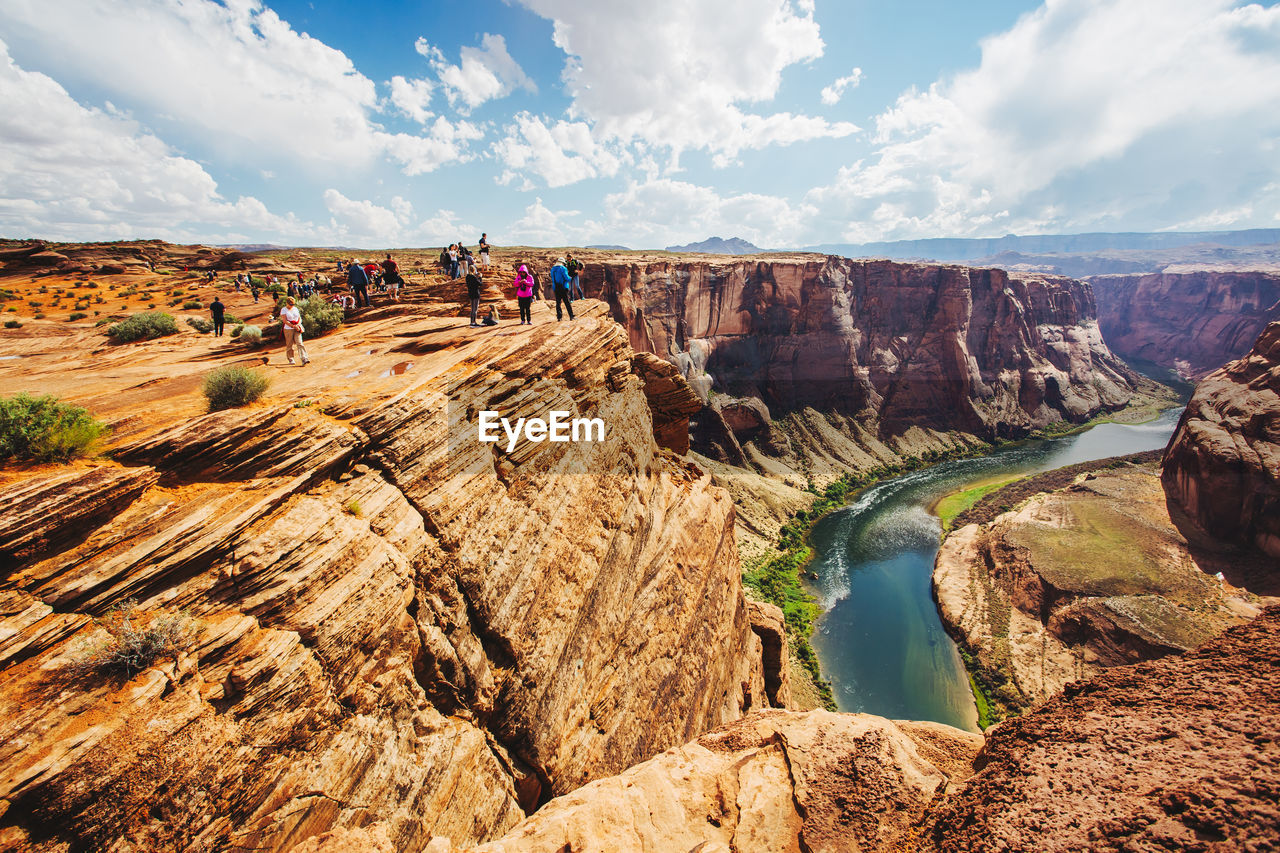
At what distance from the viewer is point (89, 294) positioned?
34625mm

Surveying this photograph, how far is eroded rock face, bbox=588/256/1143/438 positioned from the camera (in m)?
86.7

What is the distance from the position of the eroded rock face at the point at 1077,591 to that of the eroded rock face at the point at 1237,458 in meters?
2.83

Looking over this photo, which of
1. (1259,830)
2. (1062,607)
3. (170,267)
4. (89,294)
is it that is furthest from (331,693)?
(170,267)

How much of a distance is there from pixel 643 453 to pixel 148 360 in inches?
759

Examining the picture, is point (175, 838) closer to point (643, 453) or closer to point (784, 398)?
point (643, 453)

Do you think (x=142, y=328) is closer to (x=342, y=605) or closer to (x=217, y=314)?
(x=217, y=314)

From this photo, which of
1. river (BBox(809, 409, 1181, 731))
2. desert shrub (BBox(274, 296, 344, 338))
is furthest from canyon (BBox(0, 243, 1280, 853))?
river (BBox(809, 409, 1181, 731))

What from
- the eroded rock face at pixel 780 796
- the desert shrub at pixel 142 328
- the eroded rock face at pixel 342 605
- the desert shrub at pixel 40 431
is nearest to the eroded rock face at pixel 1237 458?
the eroded rock face at pixel 342 605

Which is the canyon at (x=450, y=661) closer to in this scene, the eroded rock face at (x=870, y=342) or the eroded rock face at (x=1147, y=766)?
the eroded rock face at (x=1147, y=766)

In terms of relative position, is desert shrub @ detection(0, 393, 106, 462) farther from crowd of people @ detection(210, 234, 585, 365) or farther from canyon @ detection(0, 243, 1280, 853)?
crowd of people @ detection(210, 234, 585, 365)

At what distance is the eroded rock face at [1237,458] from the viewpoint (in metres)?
44.7

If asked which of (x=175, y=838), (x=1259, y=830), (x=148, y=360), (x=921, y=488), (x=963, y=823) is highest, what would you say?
(x=148, y=360)

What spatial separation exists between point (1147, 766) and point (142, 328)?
3415 centimetres

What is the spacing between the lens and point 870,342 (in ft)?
348
